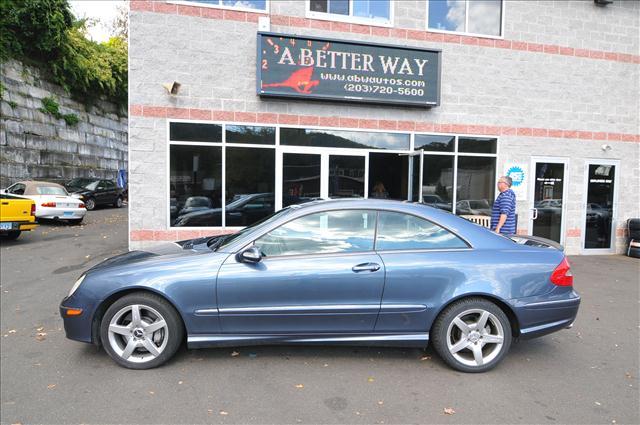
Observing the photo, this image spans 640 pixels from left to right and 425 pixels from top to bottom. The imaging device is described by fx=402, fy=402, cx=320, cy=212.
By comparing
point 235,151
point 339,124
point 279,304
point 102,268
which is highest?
point 339,124

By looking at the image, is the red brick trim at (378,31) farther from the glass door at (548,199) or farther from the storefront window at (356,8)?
the glass door at (548,199)

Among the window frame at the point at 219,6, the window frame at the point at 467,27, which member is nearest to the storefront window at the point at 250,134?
the window frame at the point at 219,6

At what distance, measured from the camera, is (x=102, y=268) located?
3594mm

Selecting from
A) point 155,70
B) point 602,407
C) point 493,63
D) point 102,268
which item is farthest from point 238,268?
point 493,63

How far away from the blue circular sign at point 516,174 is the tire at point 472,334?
6.77 m

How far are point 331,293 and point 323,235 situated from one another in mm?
520

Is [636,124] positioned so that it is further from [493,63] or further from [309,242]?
[309,242]

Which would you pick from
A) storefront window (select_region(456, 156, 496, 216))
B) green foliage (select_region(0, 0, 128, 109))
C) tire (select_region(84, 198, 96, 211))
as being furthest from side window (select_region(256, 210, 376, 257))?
green foliage (select_region(0, 0, 128, 109))

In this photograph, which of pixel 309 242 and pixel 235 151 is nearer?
pixel 309 242

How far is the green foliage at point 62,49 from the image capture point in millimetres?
16297

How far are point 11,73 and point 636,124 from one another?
21555mm

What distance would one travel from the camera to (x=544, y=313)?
11.7 ft

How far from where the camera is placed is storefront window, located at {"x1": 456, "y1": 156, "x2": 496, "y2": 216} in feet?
30.7

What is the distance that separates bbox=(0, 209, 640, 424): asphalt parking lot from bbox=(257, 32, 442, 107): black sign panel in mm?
5724
